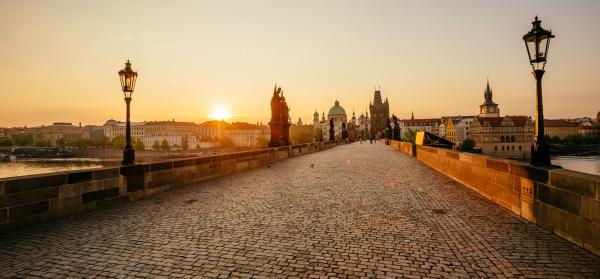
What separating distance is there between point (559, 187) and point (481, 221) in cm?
143

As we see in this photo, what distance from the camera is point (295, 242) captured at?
203 inches

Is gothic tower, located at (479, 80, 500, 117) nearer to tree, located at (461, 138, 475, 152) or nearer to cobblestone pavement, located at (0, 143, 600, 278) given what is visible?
tree, located at (461, 138, 475, 152)

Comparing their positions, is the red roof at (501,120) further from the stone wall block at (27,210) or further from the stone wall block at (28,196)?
the stone wall block at (27,210)

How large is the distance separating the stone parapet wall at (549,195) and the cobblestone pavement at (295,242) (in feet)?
0.67

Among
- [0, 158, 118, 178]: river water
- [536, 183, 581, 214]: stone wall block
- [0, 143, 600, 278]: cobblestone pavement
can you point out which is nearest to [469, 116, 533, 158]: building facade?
[0, 158, 118, 178]: river water

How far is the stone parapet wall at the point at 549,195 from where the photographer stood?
4.65 metres

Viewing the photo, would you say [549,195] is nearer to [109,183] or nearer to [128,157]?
[109,183]

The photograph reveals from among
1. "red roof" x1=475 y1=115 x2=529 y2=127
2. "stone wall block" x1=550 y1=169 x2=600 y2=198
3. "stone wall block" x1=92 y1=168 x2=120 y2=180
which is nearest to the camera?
"stone wall block" x1=550 y1=169 x2=600 y2=198

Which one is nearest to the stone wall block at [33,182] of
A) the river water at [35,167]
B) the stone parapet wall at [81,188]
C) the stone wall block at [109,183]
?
the stone parapet wall at [81,188]

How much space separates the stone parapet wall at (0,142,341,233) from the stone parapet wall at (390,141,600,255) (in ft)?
29.3

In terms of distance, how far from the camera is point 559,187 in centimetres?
538

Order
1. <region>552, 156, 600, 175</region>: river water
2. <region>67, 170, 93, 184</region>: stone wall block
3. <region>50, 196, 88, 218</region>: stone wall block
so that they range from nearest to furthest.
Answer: <region>50, 196, 88, 218</region>: stone wall block → <region>67, 170, 93, 184</region>: stone wall block → <region>552, 156, 600, 175</region>: river water

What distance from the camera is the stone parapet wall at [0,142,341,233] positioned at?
235 inches

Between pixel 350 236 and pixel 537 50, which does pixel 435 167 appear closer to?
pixel 537 50
